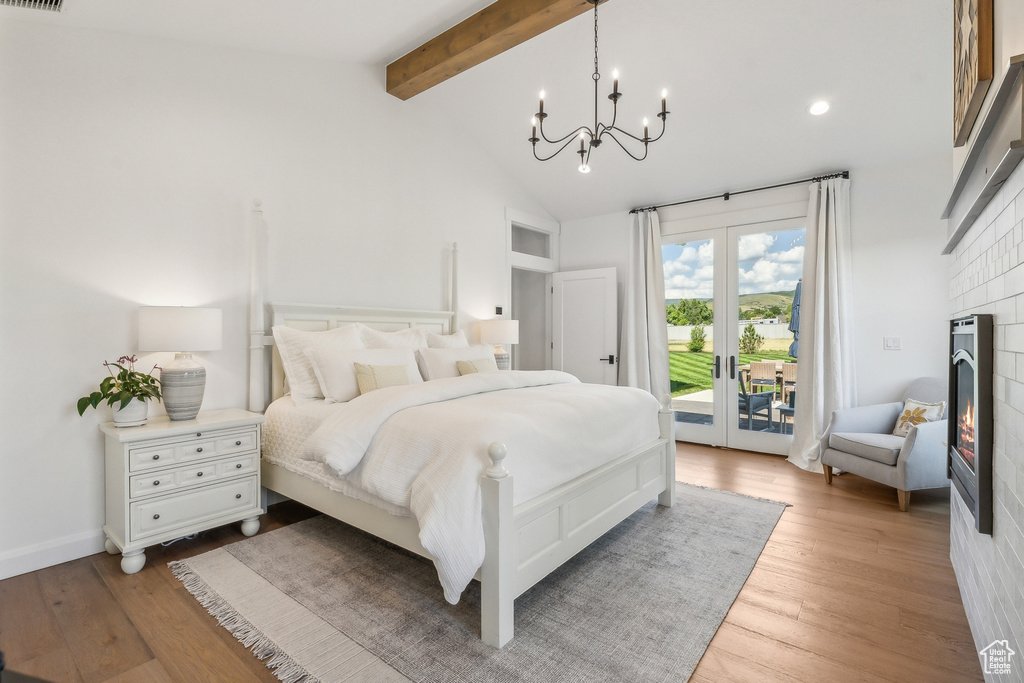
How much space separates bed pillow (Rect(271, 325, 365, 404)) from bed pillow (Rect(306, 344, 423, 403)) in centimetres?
6

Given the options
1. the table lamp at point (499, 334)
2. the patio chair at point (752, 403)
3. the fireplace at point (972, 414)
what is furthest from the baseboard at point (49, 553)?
the patio chair at point (752, 403)

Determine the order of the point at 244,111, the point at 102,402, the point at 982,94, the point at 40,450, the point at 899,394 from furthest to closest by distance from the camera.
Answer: the point at 899,394 → the point at 244,111 → the point at 102,402 → the point at 40,450 → the point at 982,94

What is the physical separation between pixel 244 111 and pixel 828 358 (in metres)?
4.72

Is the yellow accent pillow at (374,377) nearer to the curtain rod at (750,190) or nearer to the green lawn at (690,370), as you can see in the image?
the green lawn at (690,370)

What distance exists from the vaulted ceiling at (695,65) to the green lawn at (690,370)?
1.65 meters

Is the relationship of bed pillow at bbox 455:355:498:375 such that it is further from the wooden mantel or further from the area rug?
the wooden mantel

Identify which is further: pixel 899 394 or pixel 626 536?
pixel 899 394

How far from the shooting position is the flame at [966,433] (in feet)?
5.80

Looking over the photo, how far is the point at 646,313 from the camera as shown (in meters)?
5.07

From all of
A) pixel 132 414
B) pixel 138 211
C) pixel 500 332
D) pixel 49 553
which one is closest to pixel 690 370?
pixel 500 332

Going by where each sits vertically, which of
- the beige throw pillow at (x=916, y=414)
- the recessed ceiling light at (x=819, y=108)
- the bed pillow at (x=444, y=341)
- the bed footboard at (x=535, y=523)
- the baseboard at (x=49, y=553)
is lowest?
the baseboard at (x=49, y=553)

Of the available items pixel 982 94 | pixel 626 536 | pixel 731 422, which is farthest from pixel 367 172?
pixel 731 422

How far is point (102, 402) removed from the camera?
2.57 meters

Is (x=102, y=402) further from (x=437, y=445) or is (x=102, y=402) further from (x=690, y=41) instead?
(x=690, y=41)
